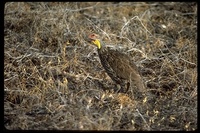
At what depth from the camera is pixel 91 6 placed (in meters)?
9.05

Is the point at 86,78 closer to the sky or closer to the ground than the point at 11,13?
closer to the ground

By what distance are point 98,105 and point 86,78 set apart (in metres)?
0.83

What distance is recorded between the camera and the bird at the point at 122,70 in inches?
245

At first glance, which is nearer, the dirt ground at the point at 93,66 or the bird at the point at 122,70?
the dirt ground at the point at 93,66

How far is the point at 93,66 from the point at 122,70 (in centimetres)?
89

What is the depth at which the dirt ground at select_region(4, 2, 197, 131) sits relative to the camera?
18.5ft

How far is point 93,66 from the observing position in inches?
278

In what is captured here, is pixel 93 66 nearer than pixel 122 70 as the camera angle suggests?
No

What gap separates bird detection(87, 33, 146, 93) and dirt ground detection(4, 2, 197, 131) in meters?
0.17

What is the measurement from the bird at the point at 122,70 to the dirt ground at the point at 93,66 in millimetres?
168

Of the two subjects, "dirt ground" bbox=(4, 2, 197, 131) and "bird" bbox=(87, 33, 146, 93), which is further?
"bird" bbox=(87, 33, 146, 93)

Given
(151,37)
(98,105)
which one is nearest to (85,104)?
(98,105)

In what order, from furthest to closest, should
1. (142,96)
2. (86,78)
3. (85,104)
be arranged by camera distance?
(86,78), (142,96), (85,104)
